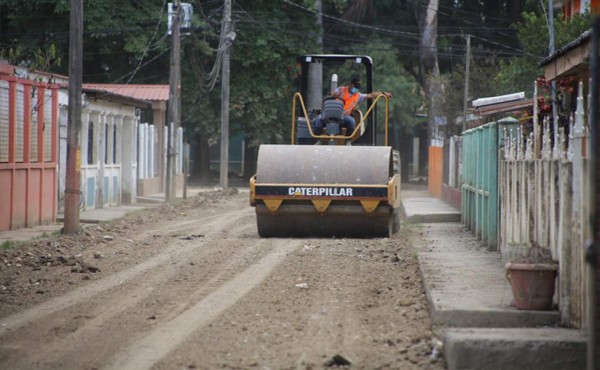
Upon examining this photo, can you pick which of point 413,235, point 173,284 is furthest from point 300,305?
point 413,235

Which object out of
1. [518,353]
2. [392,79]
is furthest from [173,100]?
[518,353]

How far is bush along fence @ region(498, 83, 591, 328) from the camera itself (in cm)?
880

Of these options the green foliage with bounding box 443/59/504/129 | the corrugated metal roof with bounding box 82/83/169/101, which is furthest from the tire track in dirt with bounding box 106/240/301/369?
the green foliage with bounding box 443/59/504/129

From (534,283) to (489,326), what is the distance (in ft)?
1.73

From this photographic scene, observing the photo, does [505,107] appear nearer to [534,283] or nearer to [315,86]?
[315,86]

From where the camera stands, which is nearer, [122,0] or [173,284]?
[173,284]

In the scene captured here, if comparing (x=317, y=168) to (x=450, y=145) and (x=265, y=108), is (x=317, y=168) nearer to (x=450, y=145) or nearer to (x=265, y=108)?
(x=450, y=145)

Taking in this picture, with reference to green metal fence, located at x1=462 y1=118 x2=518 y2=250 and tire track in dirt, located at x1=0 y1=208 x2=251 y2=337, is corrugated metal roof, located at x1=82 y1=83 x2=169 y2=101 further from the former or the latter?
green metal fence, located at x1=462 y1=118 x2=518 y2=250

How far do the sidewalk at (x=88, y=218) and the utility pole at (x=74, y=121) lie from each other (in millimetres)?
780

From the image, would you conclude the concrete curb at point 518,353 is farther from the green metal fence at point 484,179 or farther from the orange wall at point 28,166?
the orange wall at point 28,166

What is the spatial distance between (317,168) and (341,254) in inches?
102

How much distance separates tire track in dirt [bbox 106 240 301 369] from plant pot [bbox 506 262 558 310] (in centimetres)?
277

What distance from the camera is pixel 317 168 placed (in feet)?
62.1

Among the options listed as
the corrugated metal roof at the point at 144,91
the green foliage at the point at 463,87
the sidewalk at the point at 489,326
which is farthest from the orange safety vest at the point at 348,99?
the corrugated metal roof at the point at 144,91
